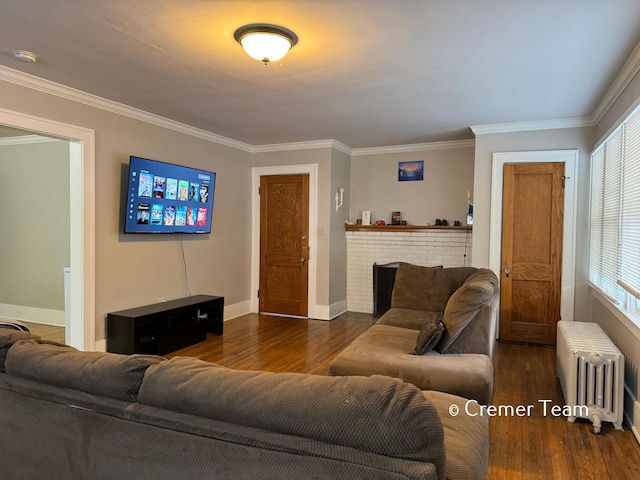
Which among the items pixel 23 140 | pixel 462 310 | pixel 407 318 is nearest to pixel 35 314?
pixel 23 140

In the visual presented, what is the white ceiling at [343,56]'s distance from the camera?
2285 mm

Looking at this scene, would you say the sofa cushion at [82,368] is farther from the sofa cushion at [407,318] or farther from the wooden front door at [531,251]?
the wooden front door at [531,251]

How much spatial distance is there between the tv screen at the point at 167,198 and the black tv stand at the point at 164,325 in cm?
80

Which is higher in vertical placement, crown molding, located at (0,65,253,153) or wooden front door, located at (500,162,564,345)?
crown molding, located at (0,65,253,153)

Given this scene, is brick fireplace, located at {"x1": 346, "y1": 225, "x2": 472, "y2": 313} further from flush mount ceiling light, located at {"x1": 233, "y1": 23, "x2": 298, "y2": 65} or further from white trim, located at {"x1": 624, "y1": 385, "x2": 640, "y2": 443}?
flush mount ceiling light, located at {"x1": 233, "y1": 23, "x2": 298, "y2": 65}

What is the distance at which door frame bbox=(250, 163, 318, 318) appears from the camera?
19.3 ft

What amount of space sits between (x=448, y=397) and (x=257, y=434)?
120 centimetres

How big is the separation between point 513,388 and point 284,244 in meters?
3.57

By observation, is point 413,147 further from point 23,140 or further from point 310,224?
point 23,140

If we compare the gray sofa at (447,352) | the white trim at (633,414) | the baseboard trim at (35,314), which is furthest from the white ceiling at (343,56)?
the baseboard trim at (35,314)

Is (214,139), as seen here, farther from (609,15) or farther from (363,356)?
(609,15)

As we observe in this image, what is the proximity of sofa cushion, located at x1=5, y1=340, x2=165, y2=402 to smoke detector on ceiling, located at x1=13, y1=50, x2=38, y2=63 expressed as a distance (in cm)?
237

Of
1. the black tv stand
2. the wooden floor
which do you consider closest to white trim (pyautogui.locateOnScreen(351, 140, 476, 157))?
the wooden floor

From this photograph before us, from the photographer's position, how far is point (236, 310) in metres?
5.96
